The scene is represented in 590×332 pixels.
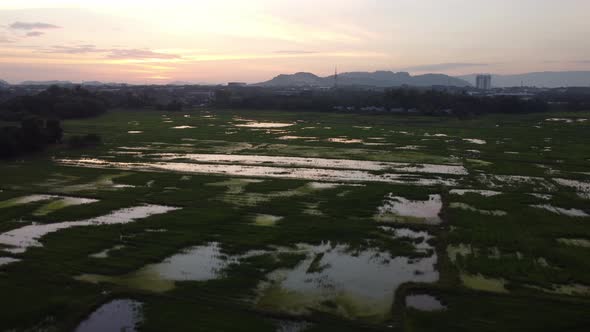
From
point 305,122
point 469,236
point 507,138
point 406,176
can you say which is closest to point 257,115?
point 305,122

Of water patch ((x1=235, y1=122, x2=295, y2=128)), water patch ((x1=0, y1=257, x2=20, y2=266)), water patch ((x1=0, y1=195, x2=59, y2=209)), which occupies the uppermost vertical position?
water patch ((x1=235, y1=122, x2=295, y2=128))

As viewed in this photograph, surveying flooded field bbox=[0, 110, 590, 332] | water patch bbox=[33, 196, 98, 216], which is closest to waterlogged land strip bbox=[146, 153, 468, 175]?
flooded field bbox=[0, 110, 590, 332]

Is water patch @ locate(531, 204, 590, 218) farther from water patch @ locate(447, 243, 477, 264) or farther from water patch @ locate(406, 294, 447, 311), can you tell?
water patch @ locate(406, 294, 447, 311)

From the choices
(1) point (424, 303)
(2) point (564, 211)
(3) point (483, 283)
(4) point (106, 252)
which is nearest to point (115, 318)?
(4) point (106, 252)

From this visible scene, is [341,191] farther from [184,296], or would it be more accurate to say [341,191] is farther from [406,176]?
[184,296]

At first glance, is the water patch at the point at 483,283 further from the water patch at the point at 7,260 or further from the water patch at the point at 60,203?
the water patch at the point at 60,203
